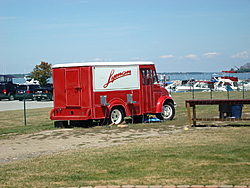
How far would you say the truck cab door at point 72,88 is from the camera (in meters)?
16.6

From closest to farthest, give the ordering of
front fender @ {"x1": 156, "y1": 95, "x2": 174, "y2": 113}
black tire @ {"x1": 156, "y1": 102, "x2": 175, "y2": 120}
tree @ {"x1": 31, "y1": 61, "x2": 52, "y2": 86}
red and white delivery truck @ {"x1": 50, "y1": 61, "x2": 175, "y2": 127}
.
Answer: red and white delivery truck @ {"x1": 50, "y1": 61, "x2": 175, "y2": 127}
front fender @ {"x1": 156, "y1": 95, "x2": 174, "y2": 113}
black tire @ {"x1": 156, "y1": 102, "x2": 175, "y2": 120}
tree @ {"x1": 31, "y1": 61, "x2": 52, "y2": 86}

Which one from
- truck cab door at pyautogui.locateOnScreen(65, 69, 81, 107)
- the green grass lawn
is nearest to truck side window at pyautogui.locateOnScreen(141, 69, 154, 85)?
truck cab door at pyautogui.locateOnScreen(65, 69, 81, 107)

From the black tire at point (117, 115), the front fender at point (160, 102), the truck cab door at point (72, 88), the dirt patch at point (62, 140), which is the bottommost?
the dirt patch at point (62, 140)

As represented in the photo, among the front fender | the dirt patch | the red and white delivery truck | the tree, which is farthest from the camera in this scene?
the tree

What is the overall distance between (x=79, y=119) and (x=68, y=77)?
5.71 feet

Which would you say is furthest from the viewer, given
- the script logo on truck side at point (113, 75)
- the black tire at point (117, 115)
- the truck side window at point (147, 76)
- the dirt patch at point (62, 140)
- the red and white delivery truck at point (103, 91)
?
the truck side window at point (147, 76)

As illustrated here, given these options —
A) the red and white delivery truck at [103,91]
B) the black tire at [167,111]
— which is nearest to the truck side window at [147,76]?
the red and white delivery truck at [103,91]

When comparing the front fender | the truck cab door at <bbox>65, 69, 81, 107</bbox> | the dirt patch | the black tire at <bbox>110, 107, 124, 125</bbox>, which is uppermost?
the truck cab door at <bbox>65, 69, 81, 107</bbox>

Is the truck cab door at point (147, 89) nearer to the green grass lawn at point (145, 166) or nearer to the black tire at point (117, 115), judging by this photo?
the black tire at point (117, 115)

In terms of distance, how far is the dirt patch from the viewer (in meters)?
11.6

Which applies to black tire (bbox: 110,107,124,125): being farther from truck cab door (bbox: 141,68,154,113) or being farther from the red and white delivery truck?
truck cab door (bbox: 141,68,154,113)

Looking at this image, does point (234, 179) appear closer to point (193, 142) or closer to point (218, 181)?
→ point (218, 181)

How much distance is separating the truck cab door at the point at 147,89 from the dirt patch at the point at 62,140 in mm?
2556

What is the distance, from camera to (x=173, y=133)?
14109 mm
